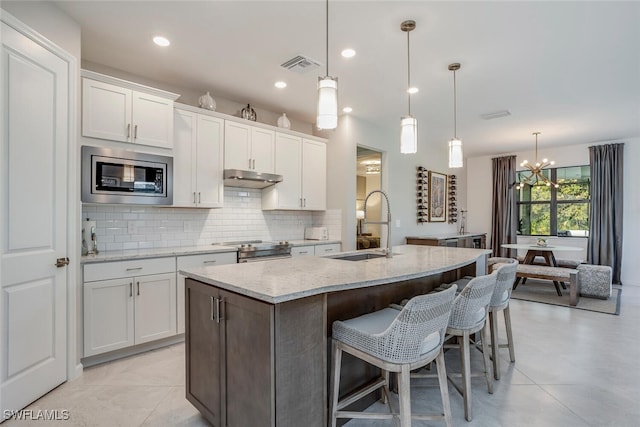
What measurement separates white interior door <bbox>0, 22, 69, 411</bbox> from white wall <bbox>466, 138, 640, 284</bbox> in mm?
8014

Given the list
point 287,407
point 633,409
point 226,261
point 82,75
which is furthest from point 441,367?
point 82,75

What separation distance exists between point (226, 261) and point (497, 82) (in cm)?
354

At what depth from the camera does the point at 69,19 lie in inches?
97.1

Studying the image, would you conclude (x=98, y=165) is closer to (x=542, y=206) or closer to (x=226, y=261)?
(x=226, y=261)

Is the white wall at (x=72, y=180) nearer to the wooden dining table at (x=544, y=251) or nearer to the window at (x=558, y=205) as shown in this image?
the wooden dining table at (x=544, y=251)

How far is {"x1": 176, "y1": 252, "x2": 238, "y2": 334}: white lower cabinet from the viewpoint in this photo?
312 centimetres

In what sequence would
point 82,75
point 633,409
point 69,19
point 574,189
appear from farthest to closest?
point 574,189 < point 82,75 < point 69,19 < point 633,409

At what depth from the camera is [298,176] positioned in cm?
455

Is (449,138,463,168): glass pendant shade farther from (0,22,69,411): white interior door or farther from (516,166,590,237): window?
(516,166,590,237): window

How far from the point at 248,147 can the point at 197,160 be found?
68 centimetres

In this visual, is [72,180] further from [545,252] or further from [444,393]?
[545,252]

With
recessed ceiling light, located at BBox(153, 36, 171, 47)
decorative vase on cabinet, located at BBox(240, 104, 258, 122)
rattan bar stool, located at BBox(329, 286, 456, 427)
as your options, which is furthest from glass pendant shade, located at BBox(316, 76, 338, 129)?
decorative vase on cabinet, located at BBox(240, 104, 258, 122)

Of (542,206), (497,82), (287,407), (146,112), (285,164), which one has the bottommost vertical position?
(287,407)

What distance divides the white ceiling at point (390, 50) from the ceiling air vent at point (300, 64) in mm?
75
